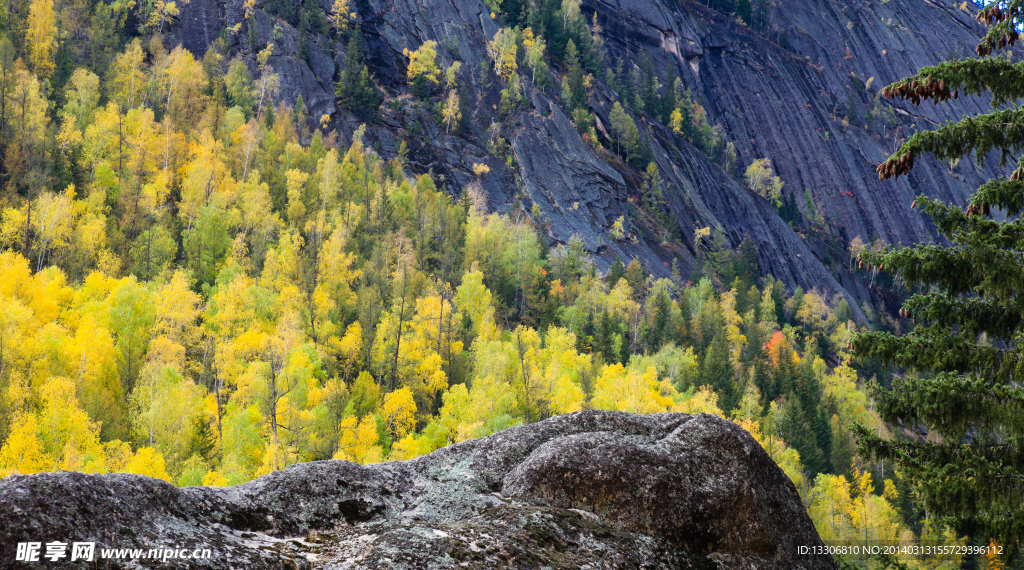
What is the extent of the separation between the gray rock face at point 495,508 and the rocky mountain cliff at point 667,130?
9552 centimetres

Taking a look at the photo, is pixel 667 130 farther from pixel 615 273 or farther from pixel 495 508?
pixel 495 508

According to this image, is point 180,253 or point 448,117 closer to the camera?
point 180,253

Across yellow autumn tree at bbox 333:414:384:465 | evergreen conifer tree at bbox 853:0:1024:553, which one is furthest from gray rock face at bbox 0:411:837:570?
yellow autumn tree at bbox 333:414:384:465

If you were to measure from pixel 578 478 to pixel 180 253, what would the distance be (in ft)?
227

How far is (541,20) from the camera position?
495 feet

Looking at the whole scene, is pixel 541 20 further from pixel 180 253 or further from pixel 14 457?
pixel 14 457

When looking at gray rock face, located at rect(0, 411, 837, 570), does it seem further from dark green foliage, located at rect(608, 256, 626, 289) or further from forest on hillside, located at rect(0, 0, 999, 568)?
dark green foliage, located at rect(608, 256, 626, 289)

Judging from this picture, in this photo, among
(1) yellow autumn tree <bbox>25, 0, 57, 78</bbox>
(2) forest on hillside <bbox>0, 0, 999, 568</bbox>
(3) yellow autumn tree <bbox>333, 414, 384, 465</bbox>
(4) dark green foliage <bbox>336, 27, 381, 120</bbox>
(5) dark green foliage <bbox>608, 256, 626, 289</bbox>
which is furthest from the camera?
(4) dark green foliage <bbox>336, 27, 381, 120</bbox>

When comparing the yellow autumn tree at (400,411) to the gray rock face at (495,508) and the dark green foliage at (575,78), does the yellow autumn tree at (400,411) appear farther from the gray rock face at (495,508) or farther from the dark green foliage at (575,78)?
the dark green foliage at (575,78)

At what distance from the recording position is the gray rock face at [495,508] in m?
6.22

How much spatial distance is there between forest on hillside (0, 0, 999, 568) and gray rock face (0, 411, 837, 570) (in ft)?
8.26

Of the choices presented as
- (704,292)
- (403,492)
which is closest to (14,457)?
(403,492)

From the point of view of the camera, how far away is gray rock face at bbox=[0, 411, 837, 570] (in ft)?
20.4

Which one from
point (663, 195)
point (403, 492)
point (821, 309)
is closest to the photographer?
point (403, 492)
